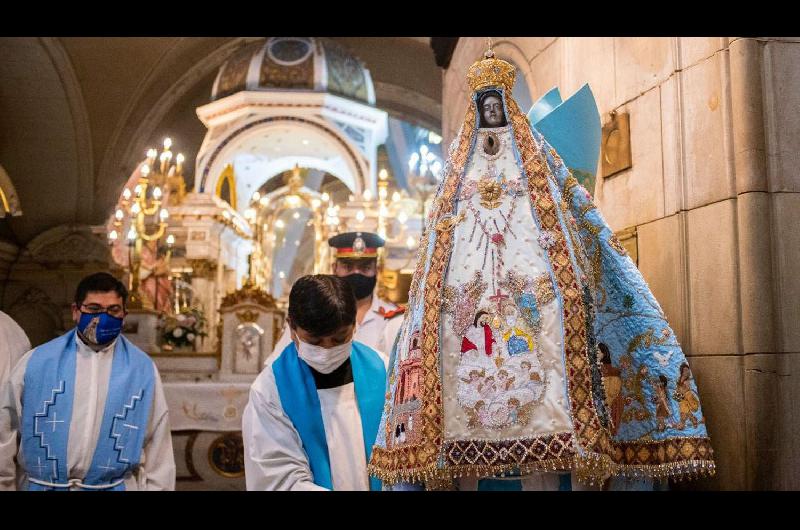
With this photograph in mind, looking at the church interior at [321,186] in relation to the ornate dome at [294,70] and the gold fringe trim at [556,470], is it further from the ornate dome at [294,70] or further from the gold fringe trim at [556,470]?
the gold fringe trim at [556,470]

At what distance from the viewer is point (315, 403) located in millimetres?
2842

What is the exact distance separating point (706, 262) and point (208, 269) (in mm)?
12895

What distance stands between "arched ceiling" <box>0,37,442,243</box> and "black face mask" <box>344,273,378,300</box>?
35.7 ft

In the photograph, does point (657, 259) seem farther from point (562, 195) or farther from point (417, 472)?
point (417, 472)

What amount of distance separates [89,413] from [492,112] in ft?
7.80

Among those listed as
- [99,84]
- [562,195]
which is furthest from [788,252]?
[99,84]

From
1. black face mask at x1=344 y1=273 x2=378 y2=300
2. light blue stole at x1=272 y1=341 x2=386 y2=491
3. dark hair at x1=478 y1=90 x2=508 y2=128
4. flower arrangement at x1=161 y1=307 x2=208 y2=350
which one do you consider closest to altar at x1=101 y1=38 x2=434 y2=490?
flower arrangement at x1=161 y1=307 x2=208 y2=350

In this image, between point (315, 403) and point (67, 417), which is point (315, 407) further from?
point (67, 417)

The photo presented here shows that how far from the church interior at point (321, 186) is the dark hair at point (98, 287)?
219 centimetres

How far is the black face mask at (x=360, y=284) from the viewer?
4.97 metres

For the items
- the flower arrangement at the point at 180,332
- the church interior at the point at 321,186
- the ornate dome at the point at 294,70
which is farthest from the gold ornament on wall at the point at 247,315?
the ornate dome at the point at 294,70

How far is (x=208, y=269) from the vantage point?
Answer: 49.5 feet

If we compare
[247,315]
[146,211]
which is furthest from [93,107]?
[247,315]

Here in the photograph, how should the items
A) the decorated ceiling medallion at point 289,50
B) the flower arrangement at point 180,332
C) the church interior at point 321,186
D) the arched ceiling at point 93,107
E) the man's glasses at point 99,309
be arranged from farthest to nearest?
the decorated ceiling medallion at point 289,50 < the arched ceiling at point 93,107 < the flower arrangement at point 180,332 < the man's glasses at point 99,309 < the church interior at point 321,186
